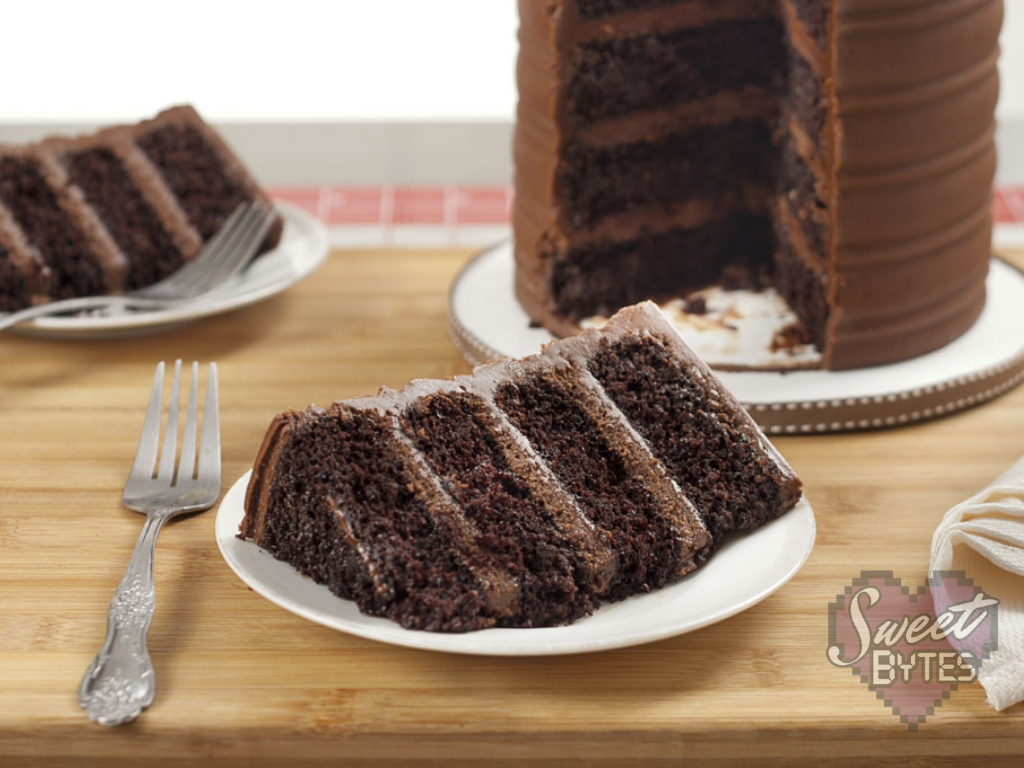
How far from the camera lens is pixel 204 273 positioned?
2.47 metres

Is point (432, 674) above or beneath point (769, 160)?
beneath

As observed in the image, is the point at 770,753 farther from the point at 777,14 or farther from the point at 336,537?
the point at 777,14

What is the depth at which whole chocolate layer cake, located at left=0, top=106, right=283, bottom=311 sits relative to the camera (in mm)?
2414

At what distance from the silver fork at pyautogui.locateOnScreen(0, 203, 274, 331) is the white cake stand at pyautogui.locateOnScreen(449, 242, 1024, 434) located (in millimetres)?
419

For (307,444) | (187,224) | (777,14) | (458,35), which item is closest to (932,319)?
(777,14)

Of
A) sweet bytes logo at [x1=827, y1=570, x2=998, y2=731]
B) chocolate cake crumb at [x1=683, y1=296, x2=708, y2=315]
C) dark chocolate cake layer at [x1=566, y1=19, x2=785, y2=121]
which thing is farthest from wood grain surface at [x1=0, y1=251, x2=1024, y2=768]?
dark chocolate cake layer at [x1=566, y1=19, x2=785, y2=121]

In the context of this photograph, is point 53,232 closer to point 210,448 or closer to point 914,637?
point 210,448

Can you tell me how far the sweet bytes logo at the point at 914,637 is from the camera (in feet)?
4.74

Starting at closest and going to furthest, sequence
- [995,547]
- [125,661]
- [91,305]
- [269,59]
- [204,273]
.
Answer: [125,661] < [995,547] < [91,305] < [204,273] < [269,59]

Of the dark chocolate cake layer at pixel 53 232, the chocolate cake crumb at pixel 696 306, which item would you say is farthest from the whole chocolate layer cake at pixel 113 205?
the chocolate cake crumb at pixel 696 306

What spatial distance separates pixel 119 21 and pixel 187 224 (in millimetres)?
1294

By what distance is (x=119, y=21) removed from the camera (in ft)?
11.6

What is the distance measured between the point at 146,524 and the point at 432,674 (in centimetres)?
48

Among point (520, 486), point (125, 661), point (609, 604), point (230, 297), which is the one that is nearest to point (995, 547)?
point (609, 604)
